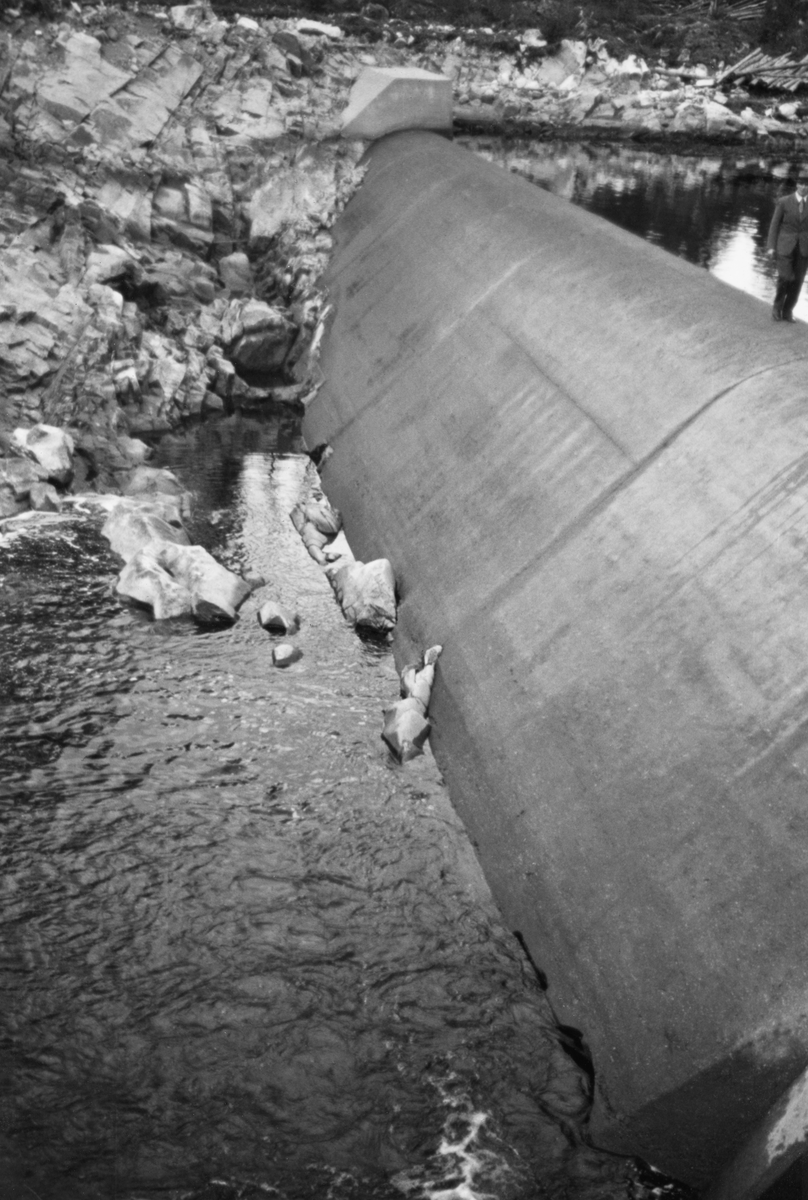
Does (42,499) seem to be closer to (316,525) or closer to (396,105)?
(316,525)

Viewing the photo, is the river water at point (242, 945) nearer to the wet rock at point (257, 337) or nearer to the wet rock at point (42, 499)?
the wet rock at point (42, 499)

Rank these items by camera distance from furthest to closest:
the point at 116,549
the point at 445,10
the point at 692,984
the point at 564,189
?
the point at 445,10, the point at 564,189, the point at 116,549, the point at 692,984

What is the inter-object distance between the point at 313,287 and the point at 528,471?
12378 millimetres

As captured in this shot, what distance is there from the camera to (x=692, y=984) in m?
7.35

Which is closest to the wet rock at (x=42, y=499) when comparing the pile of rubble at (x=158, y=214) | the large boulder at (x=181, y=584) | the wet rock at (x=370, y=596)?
the pile of rubble at (x=158, y=214)

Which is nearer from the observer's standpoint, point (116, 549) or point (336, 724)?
point (336, 724)

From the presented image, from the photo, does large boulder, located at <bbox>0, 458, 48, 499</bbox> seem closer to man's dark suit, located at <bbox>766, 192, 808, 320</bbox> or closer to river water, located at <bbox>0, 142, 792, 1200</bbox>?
river water, located at <bbox>0, 142, 792, 1200</bbox>

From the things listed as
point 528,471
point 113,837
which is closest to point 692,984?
point 113,837

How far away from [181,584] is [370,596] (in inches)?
85.8

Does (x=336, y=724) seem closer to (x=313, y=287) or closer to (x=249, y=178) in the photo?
(x=313, y=287)

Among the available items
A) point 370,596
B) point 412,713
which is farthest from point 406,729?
point 370,596

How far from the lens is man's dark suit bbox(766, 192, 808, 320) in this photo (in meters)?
12.5

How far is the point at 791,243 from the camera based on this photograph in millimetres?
12742

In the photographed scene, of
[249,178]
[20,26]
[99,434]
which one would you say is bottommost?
[99,434]
